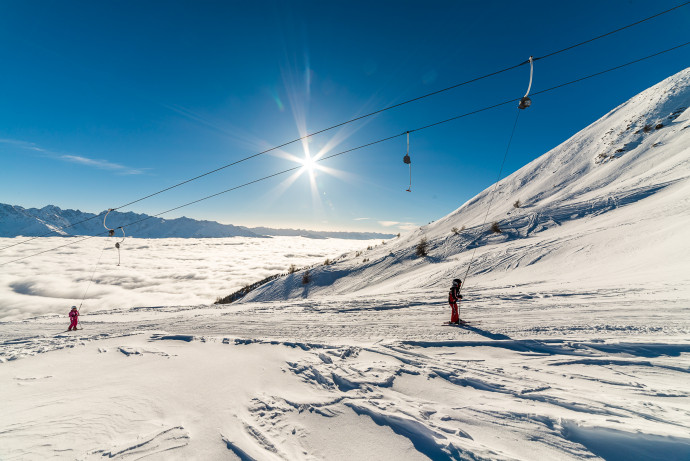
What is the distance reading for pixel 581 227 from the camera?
12273 millimetres

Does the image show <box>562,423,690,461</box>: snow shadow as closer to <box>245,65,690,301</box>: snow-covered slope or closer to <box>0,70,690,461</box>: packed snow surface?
<box>0,70,690,461</box>: packed snow surface

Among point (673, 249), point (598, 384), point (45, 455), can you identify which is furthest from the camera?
point (673, 249)

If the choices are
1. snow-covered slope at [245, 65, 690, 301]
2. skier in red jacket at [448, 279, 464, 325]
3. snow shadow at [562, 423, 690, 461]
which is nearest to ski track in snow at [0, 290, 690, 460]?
snow shadow at [562, 423, 690, 461]

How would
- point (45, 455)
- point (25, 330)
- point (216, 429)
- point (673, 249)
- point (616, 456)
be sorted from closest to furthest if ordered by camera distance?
point (616, 456), point (45, 455), point (216, 429), point (673, 249), point (25, 330)

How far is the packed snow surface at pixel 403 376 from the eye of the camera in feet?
8.02

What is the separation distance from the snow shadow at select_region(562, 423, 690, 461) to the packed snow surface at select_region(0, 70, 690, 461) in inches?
0.5

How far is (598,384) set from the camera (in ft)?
10.9

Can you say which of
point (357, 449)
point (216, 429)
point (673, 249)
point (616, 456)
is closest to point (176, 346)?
point (216, 429)

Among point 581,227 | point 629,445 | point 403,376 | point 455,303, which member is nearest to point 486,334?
point 455,303

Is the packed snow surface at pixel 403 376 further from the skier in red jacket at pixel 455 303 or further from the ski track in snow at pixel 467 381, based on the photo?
the skier in red jacket at pixel 455 303

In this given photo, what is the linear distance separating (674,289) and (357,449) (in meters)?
8.49

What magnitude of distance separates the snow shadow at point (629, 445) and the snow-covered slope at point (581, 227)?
6801 millimetres

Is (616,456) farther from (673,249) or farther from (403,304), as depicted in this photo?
(673,249)

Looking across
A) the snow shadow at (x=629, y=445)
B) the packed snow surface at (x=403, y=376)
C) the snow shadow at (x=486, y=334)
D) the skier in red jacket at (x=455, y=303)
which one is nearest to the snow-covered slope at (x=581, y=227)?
the packed snow surface at (x=403, y=376)
